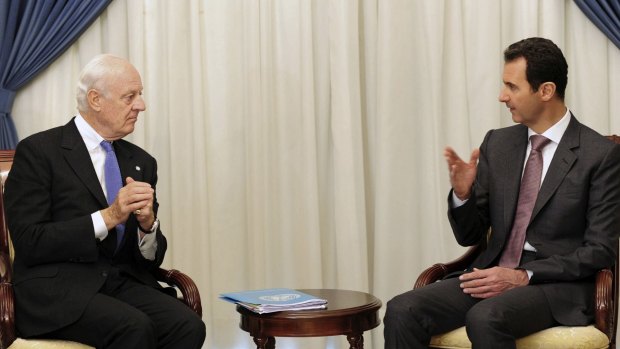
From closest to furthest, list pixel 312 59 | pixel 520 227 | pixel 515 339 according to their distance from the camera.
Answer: pixel 515 339 < pixel 520 227 < pixel 312 59

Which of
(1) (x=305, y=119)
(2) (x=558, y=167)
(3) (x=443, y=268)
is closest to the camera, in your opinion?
(2) (x=558, y=167)

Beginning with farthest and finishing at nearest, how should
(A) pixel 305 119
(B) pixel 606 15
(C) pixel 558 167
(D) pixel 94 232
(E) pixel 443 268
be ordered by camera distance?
(A) pixel 305 119 → (B) pixel 606 15 → (E) pixel 443 268 → (C) pixel 558 167 → (D) pixel 94 232

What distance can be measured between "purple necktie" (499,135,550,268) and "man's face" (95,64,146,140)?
163 centimetres

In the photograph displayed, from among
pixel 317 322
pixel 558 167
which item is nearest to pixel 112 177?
pixel 317 322

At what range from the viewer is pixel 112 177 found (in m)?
3.64

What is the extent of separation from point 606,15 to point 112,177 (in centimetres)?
274

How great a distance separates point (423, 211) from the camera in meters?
4.90

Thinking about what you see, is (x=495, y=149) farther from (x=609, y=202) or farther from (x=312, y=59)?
(x=312, y=59)

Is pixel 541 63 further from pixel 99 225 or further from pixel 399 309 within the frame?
pixel 99 225

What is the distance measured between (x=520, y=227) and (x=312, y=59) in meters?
1.75

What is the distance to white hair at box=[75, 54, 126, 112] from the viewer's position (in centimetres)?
367

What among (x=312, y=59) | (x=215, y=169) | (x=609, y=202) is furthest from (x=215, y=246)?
(x=609, y=202)

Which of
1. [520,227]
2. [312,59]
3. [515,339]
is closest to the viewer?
[515,339]

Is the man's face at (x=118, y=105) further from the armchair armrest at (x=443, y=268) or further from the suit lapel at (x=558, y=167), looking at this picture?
the suit lapel at (x=558, y=167)
